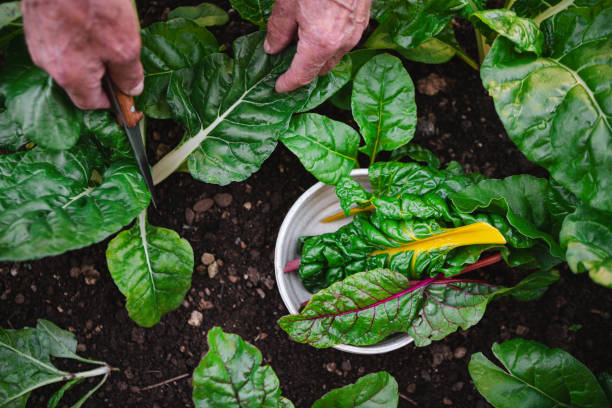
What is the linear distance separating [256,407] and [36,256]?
56 cm

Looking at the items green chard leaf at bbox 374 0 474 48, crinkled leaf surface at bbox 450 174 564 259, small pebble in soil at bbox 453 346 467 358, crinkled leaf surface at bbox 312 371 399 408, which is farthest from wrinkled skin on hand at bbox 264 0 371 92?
small pebble in soil at bbox 453 346 467 358

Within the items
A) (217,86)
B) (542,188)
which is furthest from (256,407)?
(542,188)

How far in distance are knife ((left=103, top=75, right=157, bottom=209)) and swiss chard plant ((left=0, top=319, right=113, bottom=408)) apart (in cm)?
51

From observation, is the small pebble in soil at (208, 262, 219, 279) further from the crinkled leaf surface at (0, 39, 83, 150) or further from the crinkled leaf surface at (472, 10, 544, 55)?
the crinkled leaf surface at (472, 10, 544, 55)

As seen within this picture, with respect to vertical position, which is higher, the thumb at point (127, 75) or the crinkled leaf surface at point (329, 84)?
the thumb at point (127, 75)

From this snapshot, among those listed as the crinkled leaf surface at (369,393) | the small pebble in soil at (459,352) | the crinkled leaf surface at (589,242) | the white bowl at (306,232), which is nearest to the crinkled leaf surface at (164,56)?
the white bowl at (306,232)

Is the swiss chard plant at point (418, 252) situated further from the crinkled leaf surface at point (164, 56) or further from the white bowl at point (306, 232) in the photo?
the crinkled leaf surface at point (164, 56)

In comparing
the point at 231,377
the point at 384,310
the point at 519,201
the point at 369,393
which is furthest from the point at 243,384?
the point at 519,201

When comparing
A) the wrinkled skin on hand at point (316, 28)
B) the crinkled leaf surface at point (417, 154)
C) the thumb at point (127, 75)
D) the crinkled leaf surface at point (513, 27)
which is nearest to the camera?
the thumb at point (127, 75)

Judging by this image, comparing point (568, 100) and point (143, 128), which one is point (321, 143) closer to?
A: point (143, 128)

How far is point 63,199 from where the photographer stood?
1.16 meters

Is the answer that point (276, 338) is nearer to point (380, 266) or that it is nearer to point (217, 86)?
point (380, 266)

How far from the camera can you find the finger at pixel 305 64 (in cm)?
111

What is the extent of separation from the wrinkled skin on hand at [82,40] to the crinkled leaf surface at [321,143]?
457mm
